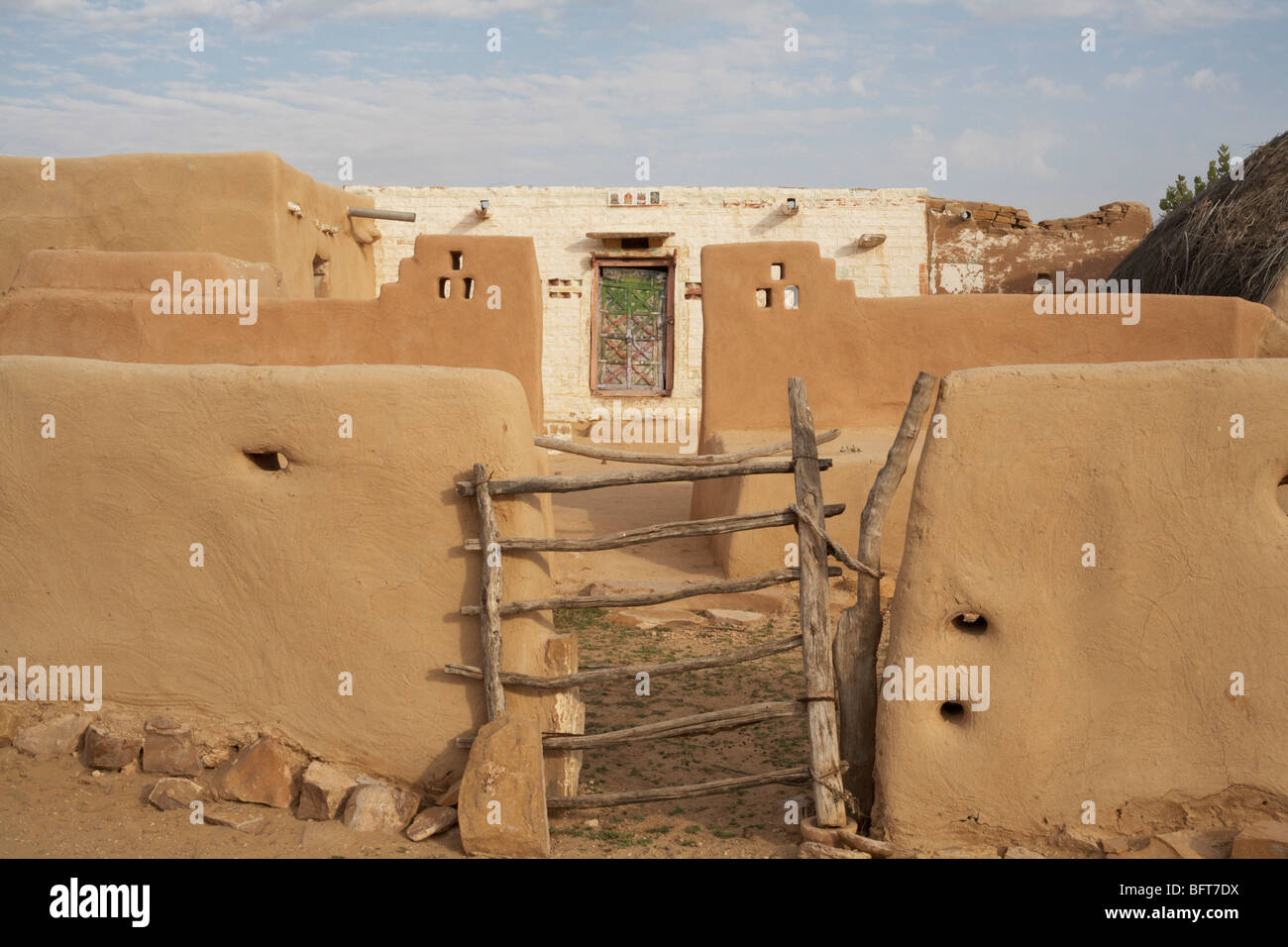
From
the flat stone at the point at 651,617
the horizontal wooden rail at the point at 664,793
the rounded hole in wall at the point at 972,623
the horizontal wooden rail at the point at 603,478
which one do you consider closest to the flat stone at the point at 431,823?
the horizontal wooden rail at the point at 664,793

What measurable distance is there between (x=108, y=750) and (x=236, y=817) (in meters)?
0.72

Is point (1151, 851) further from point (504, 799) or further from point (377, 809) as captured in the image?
point (377, 809)

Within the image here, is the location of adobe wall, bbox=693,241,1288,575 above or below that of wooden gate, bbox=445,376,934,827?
above

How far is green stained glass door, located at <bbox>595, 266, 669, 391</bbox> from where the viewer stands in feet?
→ 55.1

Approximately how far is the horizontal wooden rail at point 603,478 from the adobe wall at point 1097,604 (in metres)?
0.72

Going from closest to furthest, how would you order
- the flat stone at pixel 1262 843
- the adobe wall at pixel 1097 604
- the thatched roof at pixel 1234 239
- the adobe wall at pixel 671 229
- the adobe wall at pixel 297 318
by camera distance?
the flat stone at pixel 1262 843
the adobe wall at pixel 1097 604
the adobe wall at pixel 297 318
the thatched roof at pixel 1234 239
the adobe wall at pixel 671 229

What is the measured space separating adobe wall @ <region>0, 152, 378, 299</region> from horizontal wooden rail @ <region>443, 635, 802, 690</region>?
29.6 ft

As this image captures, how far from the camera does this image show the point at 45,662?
186 inches

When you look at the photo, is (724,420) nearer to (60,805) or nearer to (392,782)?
(392,782)

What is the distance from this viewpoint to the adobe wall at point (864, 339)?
8.57m

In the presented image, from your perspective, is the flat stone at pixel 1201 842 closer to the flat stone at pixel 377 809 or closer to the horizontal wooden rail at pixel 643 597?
the horizontal wooden rail at pixel 643 597

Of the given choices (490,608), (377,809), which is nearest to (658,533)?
(490,608)

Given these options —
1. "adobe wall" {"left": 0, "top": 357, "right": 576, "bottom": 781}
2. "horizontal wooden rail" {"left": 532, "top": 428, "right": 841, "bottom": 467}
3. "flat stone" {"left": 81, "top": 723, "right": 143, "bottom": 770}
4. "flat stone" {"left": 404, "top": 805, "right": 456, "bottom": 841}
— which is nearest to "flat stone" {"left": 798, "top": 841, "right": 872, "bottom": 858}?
"adobe wall" {"left": 0, "top": 357, "right": 576, "bottom": 781}

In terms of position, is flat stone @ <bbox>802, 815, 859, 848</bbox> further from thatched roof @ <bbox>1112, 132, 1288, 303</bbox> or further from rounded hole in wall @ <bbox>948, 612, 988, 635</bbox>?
thatched roof @ <bbox>1112, 132, 1288, 303</bbox>
